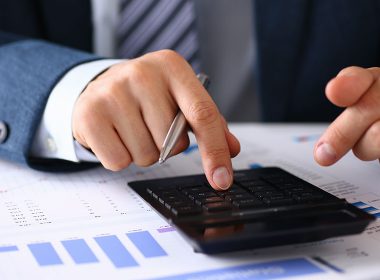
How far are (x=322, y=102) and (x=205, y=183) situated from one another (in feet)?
2.25

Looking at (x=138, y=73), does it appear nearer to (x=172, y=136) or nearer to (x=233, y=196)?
(x=172, y=136)

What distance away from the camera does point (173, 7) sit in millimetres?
1282

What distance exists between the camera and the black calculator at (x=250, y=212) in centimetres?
44

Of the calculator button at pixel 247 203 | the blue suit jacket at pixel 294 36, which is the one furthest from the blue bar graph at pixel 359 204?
the blue suit jacket at pixel 294 36

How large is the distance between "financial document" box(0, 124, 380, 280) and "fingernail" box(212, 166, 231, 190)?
0.07 meters

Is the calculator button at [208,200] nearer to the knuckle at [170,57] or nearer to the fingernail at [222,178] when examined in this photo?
the fingernail at [222,178]

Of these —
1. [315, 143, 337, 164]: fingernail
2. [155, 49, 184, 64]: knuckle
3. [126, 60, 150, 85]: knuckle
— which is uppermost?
[155, 49, 184, 64]: knuckle

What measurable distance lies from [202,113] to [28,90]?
294 millimetres

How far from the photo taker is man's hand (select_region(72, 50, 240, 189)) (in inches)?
23.9

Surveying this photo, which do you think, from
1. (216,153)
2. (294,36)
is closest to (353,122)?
(216,153)

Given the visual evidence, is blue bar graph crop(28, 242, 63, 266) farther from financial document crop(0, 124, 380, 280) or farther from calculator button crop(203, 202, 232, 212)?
calculator button crop(203, 202, 232, 212)

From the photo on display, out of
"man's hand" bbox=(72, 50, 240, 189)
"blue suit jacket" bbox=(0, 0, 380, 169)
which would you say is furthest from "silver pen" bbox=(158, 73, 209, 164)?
"blue suit jacket" bbox=(0, 0, 380, 169)

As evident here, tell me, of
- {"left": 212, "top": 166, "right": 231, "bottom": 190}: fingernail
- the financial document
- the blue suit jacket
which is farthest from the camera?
the blue suit jacket

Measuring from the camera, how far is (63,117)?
2.35ft
